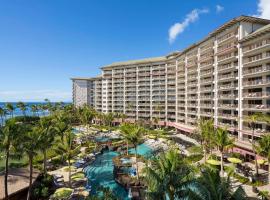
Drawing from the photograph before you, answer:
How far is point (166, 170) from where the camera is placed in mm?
18297

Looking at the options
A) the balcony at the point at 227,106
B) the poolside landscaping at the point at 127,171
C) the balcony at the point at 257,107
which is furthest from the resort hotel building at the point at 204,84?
the poolside landscaping at the point at 127,171

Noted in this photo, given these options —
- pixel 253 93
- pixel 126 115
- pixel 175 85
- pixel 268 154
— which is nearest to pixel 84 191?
pixel 268 154

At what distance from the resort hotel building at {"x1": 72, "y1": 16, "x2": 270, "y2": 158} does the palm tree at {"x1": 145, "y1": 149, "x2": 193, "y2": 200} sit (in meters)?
31.9

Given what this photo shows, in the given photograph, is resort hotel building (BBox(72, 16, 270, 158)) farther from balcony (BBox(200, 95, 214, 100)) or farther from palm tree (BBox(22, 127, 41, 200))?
palm tree (BBox(22, 127, 41, 200))

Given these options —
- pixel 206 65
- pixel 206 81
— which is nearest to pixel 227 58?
pixel 206 65

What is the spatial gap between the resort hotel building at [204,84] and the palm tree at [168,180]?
3194cm

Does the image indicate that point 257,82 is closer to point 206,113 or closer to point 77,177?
point 206,113

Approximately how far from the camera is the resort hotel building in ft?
160

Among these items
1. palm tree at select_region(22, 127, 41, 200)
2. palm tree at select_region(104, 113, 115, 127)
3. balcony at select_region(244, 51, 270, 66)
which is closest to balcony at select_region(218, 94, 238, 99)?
balcony at select_region(244, 51, 270, 66)

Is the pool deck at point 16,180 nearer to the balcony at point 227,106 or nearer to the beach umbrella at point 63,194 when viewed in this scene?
the beach umbrella at point 63,194

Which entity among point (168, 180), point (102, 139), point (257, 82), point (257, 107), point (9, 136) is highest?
point (257, 82)

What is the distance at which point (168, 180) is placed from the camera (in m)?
17.8

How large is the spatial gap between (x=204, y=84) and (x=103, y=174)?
45.4 meters

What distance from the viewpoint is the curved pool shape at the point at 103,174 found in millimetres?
35312
